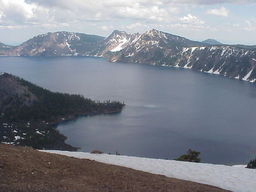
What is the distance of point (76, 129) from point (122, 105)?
44361 millimetres

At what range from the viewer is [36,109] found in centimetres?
18088

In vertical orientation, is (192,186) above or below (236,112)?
above

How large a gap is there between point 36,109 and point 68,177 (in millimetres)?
166998

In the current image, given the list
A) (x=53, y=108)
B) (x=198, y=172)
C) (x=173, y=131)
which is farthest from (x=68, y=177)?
(x=53, y=108)

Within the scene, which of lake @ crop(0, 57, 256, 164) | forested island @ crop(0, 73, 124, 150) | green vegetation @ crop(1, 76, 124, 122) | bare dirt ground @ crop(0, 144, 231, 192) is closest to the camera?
bare dirt ground @ crop(0, 144, 231, 192)

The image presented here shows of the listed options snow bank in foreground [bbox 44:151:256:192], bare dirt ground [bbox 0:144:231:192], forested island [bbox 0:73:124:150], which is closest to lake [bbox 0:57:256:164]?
forested island [bbox 0:73:124:150]

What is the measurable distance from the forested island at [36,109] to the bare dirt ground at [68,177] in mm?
117000

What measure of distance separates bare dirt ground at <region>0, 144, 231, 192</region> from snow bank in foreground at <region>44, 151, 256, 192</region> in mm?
2828

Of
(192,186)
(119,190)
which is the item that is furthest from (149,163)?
(119,190)

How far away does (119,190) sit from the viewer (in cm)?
1794

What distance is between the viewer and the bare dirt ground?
55.5 ft

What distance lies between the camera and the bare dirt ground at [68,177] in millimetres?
16922

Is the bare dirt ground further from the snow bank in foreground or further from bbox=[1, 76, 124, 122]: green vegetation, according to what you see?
bbox=[1, 76, 124, 122]: green vegetation

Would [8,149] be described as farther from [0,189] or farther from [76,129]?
[76,129]
